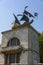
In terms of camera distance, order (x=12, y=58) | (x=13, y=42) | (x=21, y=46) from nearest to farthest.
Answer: (x=21, y=46), (x=12, y=58), (x=13, y=42)

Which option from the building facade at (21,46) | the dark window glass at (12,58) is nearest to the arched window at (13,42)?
the building facade at (21,46)

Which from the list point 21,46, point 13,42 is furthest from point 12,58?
point 13,42

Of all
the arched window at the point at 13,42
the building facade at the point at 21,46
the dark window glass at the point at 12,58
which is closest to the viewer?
the building facade at the point at 21,46

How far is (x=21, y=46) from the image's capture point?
2202cm

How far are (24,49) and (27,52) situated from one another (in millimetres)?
563

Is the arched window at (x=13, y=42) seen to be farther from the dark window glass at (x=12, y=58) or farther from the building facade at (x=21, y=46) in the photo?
the dark window glass at (x=12, y=58)

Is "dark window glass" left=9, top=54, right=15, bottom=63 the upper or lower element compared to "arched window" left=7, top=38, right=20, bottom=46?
lower

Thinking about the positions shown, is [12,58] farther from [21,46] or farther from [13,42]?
[13,42]

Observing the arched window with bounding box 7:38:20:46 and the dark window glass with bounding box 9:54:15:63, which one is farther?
the arched window with bounding box 7:38:20:46

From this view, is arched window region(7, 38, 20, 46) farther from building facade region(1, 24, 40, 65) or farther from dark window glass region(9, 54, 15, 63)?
dark window glass region(9, 54, 15, 63)

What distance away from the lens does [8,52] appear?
22.7 metres

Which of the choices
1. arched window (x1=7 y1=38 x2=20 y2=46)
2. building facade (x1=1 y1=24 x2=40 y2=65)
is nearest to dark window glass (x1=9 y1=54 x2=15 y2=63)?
building facade (x1=1 y1=24 x2=40 y2=65)

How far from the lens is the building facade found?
852 inches

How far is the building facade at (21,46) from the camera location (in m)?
21.6
